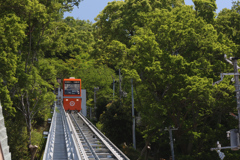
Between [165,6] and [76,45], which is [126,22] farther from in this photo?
[76,45]

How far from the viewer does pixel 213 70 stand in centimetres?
3167

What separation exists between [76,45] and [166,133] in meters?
48.9

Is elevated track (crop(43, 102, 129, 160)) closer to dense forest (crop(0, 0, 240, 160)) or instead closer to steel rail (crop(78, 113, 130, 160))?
steel rail (crop(78, 113, 130, 160))

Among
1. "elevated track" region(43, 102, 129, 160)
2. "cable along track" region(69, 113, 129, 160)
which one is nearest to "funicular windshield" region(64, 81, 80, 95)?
"cable along track" region(69, 113, 129, 160)

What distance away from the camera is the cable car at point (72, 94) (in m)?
38.0

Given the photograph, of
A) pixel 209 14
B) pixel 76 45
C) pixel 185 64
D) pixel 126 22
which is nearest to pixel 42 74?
pixel 126 22

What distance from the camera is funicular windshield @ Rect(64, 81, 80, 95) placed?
125 feet

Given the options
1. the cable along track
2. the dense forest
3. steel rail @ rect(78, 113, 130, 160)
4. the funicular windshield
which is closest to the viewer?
steel rail @ rect(78, 113, 130, 160)

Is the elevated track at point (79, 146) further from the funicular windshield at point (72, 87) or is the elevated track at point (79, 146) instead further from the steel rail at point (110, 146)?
the funicular windshield at point (72, 87)

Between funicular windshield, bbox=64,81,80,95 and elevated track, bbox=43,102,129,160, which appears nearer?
elevated track, bbox=43,102,129,160

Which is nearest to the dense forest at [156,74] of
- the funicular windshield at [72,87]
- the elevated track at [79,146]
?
the funicular windshield at [72,87]

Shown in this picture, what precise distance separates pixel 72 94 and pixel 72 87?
0.87 metres

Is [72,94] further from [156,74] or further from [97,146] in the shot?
[97,146]

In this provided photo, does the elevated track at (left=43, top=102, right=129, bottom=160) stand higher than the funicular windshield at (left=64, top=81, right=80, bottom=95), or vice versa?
the funicular windshield at (left=64, top=81, right=80, bottom=95)
